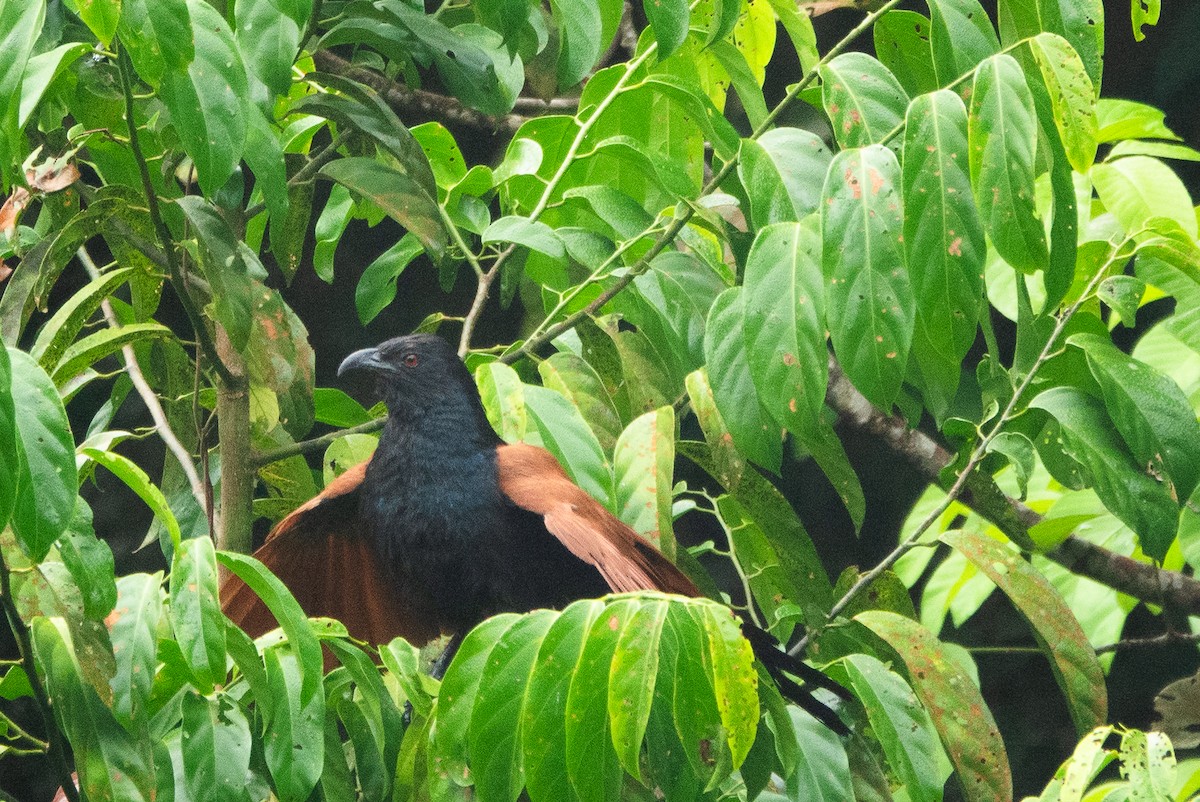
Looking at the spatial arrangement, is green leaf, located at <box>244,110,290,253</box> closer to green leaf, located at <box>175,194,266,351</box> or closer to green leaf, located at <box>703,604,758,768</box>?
green leaf, located at <box>175,194,266,351</box>

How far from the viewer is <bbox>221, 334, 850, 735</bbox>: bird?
205cm

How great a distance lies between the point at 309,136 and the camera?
2031mm

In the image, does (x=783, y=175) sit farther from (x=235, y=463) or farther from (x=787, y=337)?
(x=235, y=463)

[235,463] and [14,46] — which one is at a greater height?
[14,46]

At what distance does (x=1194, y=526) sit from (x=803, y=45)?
1.21m

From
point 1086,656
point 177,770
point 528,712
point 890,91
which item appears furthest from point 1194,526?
point 177,770

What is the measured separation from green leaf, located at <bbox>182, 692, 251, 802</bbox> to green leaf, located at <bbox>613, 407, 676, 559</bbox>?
1.85 ft

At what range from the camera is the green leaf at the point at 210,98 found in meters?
1.21

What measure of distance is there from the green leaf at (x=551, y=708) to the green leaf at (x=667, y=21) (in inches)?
22.9

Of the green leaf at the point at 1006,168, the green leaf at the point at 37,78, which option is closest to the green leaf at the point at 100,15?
the green leaf at the point at 37,78

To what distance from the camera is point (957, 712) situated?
154 cm

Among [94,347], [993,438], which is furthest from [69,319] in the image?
[993,438]

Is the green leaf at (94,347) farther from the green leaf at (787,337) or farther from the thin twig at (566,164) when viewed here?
the green leaf at (787,337)

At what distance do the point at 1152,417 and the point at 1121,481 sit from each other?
0.09m
